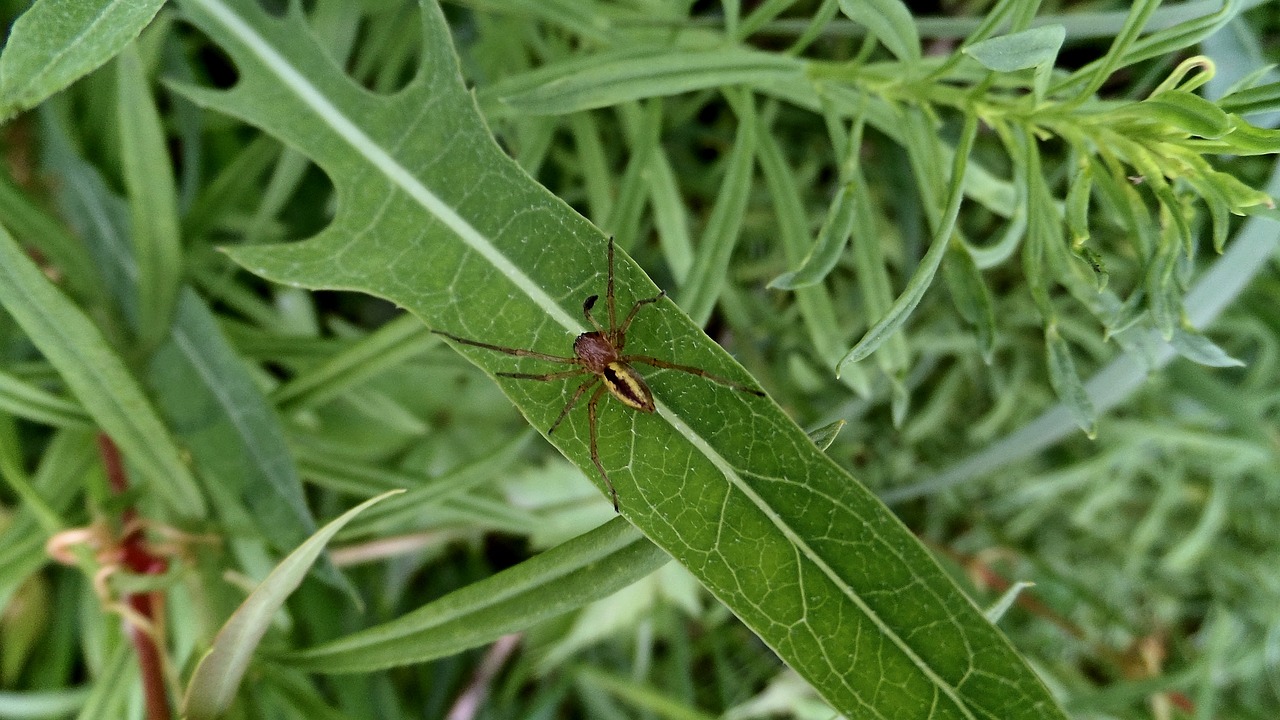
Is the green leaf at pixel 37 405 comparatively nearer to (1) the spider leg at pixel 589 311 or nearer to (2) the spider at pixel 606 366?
(2) the spider at pixel 606 366

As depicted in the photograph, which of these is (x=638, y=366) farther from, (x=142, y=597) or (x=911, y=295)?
(x=142, y=597)

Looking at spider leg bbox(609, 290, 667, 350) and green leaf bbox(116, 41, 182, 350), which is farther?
green leaf bbox(116, 41, 182, 350)

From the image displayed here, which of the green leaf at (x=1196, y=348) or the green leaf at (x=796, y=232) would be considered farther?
the green leaf at (x=796, y=232)

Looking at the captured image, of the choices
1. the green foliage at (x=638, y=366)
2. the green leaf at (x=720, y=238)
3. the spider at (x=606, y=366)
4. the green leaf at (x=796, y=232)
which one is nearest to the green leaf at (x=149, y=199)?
the green foliage at (x=638, y=366)

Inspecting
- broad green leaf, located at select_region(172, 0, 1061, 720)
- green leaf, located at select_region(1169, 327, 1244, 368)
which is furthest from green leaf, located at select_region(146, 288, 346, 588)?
green leaf, located at select_region(1169, 327, 1244, 368)

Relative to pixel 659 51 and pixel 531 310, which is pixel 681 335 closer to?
pixel 531 310

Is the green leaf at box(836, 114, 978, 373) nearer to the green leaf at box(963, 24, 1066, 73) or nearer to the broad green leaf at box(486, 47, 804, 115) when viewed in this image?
the green leaf at box(963, 24, 1066, 73)

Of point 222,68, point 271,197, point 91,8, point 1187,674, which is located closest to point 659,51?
point 91,8
